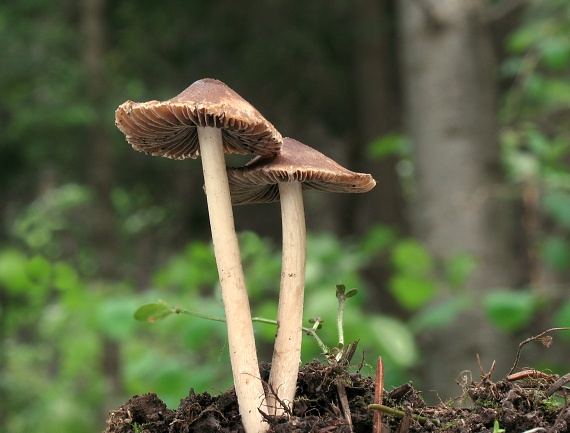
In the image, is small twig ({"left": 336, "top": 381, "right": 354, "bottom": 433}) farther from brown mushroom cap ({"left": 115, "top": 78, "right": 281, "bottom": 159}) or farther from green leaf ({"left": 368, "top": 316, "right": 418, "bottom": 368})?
green leaf ({"left": 368, "top": 316, "right": 418, "bottom": 368})

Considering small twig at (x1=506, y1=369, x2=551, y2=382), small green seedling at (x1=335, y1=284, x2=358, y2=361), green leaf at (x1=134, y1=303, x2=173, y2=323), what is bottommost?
small twig at (x1=506, y1=369, x2=551, y2=382)

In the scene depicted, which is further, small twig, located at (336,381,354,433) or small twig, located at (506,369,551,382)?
small twig, located at (506,369,551,382)

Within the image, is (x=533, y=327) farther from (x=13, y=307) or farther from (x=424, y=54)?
(x=13, y=307)

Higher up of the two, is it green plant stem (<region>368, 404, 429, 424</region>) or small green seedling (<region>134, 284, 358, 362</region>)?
small green seedling (<region>134, 284, 358, 362</region>)

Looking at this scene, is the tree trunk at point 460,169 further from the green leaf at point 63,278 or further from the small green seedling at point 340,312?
the small green seedling at point 340,312

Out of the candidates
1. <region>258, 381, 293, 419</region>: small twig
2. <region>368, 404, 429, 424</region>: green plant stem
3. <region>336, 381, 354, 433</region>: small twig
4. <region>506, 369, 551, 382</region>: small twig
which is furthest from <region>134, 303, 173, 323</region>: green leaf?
<region>506, 369, 551, 382</region>: small twig

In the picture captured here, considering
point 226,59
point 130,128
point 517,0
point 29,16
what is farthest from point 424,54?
point 29,16

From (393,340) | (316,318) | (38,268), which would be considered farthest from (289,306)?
(38,268)
